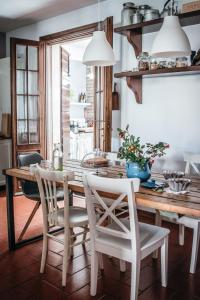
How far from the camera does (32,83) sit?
4.65 meters

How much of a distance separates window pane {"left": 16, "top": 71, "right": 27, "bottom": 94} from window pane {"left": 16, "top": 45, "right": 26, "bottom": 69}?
99 millimetres

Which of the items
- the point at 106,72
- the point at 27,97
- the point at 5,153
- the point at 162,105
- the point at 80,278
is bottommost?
the point at 80,278

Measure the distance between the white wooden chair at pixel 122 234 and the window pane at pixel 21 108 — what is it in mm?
2901

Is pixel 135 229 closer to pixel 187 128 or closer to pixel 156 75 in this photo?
pixel 187 128

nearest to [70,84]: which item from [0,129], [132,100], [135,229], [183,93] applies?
[0,129]

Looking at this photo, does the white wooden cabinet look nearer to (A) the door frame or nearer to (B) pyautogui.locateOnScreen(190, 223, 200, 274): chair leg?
(A) the door frame

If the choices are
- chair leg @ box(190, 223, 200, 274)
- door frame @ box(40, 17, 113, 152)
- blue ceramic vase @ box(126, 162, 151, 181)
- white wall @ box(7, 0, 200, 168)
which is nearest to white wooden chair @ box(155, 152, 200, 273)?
chair leg @ box(190, 223, 200, 274)

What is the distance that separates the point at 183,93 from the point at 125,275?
1901 millimetres

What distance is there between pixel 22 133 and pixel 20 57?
3.61ft

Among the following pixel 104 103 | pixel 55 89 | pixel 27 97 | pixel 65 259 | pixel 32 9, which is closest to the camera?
pixel 65 259

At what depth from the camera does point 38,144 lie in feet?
15.5

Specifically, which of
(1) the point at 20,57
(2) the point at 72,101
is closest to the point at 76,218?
(1) the point at 20,57

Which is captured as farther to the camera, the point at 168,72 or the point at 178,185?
the point at 168,72

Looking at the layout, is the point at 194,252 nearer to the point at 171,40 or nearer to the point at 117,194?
the point at 117,194
